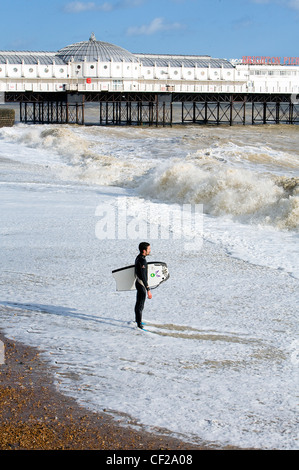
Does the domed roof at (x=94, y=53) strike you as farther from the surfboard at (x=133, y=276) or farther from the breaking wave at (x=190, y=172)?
the surfboard at (x=133, y=276)

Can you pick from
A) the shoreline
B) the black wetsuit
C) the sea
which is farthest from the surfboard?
the shoreline

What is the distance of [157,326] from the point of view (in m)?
7.36

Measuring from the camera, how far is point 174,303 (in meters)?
8.20

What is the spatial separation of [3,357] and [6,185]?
13.1 m

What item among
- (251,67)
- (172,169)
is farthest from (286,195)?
(251,67)

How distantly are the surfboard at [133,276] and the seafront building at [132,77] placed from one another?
51.4 m

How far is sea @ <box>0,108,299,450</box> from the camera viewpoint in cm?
541

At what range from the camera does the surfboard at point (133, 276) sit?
7.34 metres

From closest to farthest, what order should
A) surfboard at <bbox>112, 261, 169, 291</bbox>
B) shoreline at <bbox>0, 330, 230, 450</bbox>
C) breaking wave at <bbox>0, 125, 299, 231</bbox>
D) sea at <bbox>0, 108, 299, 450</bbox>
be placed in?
shoreline at <bbox>0, 330, 230, 450</bbox> → sea at <bbox>0, 108, 299, 450</bbox> → surfboard at <bbox>112, 261, 169, 291</bbox> → breaking wave at <bbox>0, 125, 299, 231</bbox>

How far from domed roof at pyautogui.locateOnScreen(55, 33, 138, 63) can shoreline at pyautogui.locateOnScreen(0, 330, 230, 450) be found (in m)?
55.5

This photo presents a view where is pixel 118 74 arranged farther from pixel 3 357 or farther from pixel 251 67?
pixel 3 357

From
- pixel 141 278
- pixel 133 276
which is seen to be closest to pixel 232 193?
pixel 133 276

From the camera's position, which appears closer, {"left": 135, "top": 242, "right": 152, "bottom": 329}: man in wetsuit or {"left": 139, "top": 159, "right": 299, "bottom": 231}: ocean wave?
{"left": 135, "top": 242, "right": 152, "bottom": 329}: man in wetsuit

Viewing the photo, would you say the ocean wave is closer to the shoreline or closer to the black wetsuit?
the black wetsuit
